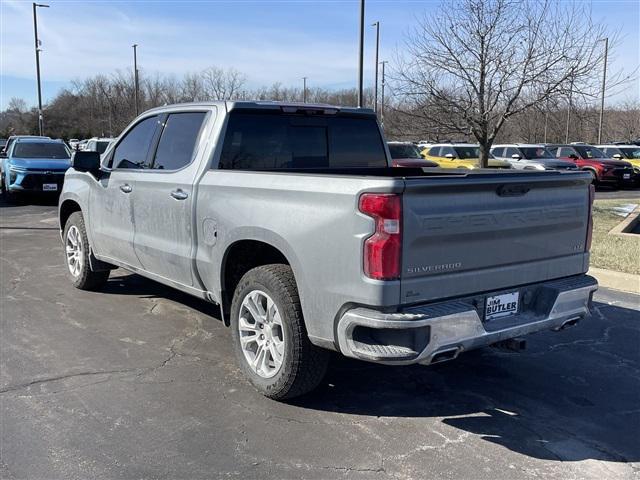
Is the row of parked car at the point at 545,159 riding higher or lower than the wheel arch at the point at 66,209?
higher

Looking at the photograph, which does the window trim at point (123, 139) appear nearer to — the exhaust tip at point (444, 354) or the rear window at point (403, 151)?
the exhaust tip at point (444, 354)

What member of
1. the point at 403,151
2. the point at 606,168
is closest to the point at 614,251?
the point at 403,151

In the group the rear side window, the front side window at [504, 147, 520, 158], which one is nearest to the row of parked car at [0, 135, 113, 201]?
the rear side window

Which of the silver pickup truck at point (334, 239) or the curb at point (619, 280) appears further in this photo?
the curb at point (619, 280)

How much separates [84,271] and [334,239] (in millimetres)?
4310

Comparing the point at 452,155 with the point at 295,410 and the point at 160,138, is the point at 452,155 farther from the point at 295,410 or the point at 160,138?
the point at 295,410

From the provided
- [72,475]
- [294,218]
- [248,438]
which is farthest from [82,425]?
[294,218]

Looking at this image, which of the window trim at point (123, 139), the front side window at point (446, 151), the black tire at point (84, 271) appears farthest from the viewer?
the front side window at point (446, 151)

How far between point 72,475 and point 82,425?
59 centimetres

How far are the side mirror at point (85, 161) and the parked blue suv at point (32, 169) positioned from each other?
10866mm

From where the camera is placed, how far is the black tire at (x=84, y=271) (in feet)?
21.9

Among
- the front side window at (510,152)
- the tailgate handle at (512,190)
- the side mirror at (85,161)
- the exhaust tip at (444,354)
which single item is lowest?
the exhaust tip at (444,354)

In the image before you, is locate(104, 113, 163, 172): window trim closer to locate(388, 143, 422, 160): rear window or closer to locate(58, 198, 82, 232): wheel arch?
locate(58, 198, 82, 232): wheel arch

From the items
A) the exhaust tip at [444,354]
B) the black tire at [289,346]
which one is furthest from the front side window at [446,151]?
the exhaust tip at [444,354]
